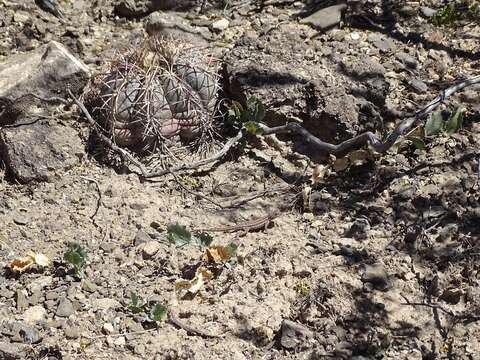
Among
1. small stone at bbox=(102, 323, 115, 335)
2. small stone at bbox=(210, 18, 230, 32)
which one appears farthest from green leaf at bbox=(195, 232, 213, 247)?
small stone at bbox=(210, 18, 230, 32)

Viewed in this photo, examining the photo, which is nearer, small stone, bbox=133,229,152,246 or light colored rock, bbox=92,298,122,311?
light colored rock, bbox=92,298,122,311

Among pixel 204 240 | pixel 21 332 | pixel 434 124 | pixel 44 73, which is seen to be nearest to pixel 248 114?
pixel 204 240

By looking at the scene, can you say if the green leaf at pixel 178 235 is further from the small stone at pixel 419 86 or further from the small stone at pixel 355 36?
the small stone at pixel 355 36

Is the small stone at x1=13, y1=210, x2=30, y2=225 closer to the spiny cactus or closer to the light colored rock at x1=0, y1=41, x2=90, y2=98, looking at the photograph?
the spiny cactus

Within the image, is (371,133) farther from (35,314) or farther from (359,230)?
(35,314)

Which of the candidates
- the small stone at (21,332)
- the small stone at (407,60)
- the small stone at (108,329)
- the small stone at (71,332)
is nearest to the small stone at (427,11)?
the small stone at (407,60)

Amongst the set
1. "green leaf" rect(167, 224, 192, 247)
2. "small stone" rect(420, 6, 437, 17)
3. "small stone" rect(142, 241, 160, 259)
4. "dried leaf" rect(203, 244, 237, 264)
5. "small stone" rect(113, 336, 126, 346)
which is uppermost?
"small stone" rect(420, 6, 437, 17)

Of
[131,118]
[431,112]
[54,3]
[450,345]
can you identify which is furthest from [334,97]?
[54,3]
